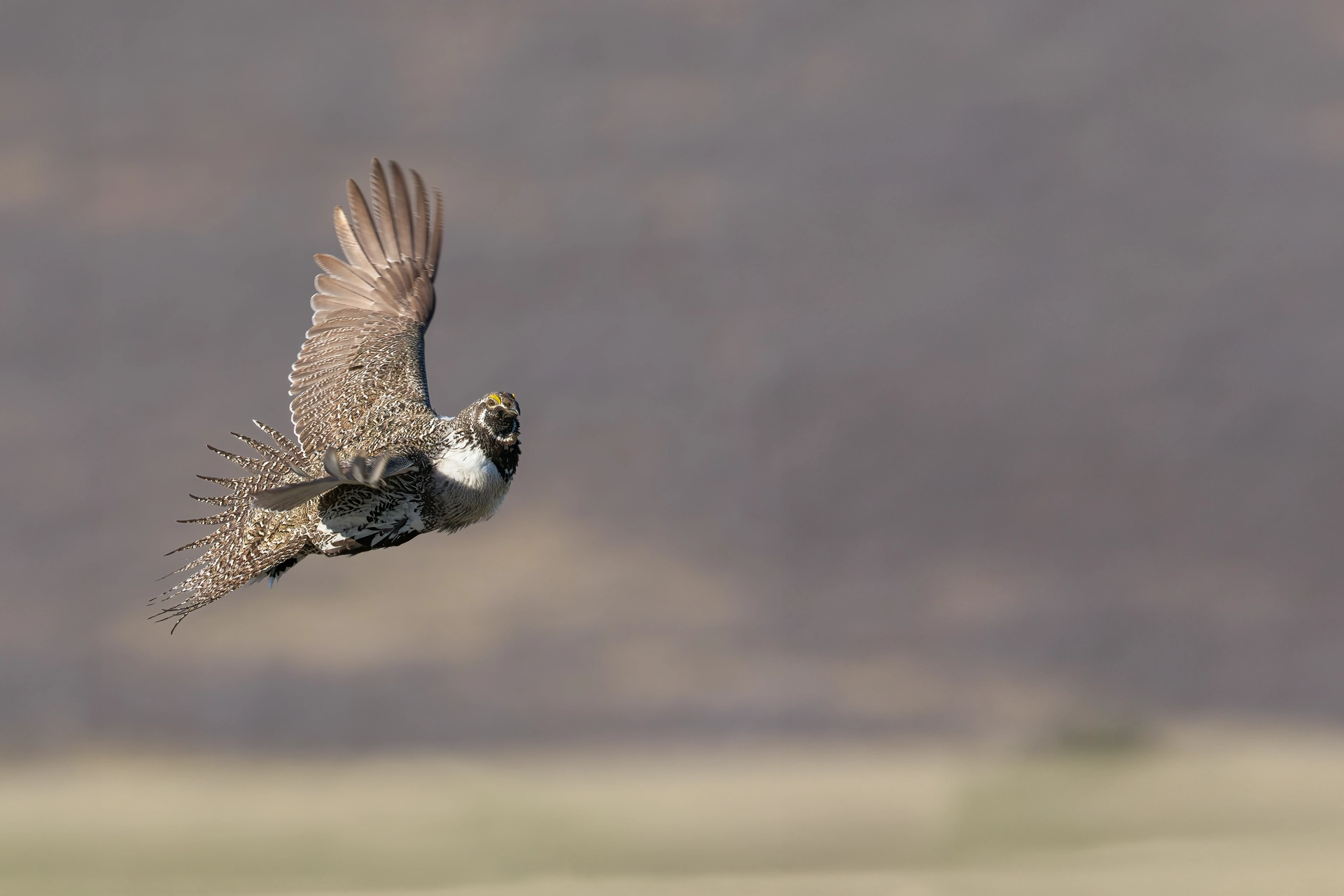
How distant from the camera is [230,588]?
851 centimetres

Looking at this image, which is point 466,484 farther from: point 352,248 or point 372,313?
point 352,248

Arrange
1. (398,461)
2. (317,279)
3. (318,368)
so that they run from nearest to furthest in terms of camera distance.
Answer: (398,461) → (318,368) → (317,279)

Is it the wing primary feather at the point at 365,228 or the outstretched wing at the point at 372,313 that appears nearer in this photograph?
the outstretched wing at the point at 372,313

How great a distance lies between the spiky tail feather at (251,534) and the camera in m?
8.40

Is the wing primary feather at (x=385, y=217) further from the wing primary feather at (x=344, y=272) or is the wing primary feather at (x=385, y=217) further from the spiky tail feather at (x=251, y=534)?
the spiky tail feather at (x=251, y=534)

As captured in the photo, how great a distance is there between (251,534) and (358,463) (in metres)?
2.18

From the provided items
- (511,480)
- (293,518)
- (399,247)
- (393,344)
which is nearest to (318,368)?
(393,344)

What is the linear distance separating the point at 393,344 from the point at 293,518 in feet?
7.67

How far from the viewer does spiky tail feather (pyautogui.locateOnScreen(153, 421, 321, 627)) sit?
8398 millimetres

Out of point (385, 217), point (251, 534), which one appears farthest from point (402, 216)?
point (251, 534)

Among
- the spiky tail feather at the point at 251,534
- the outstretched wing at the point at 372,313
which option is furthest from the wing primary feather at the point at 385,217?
the spiky tail feather at the point at 251,534

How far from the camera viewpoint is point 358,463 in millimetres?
6793

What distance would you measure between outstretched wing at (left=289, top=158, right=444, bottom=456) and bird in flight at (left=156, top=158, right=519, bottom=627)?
16mm

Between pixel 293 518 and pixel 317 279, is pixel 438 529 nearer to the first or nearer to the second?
pixel 293 518
